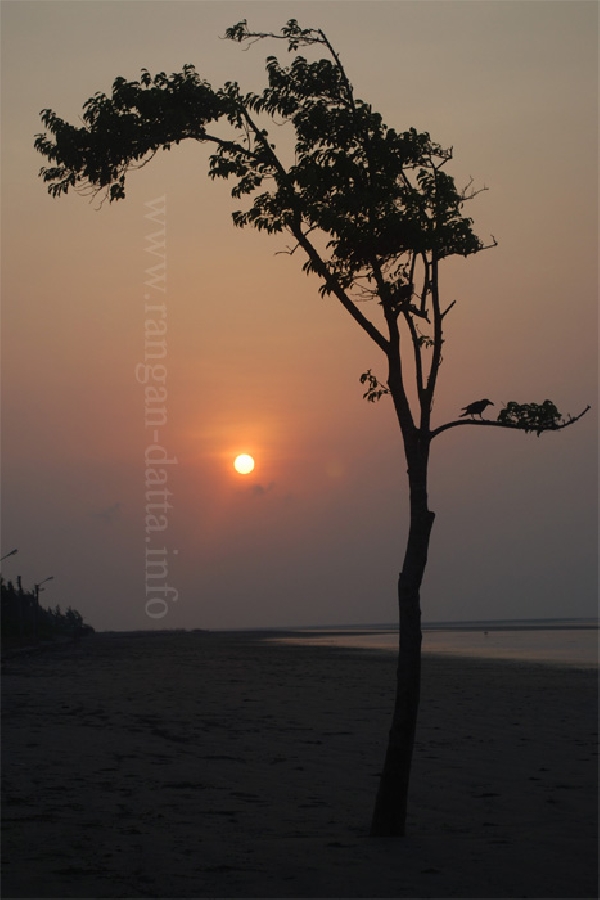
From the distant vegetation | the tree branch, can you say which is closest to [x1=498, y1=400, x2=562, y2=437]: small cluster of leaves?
the tree branch

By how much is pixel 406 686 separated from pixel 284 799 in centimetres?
344

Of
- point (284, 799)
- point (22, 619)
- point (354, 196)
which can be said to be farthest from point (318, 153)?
point (22, 619)

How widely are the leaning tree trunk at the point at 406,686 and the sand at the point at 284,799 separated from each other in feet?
1.32

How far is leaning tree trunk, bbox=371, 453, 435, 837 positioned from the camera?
1361 centimetres

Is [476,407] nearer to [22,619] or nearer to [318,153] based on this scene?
[318,153]

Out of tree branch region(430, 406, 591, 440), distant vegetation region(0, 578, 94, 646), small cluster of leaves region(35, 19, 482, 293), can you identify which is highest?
small cluster of leaves region(35, 19, 482, 293)

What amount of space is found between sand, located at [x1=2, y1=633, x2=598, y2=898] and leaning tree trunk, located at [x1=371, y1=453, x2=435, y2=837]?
1.32ft

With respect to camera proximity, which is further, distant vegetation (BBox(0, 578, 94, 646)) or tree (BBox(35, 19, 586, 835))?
distant vegetation (BBox(0, 578, 94, 646))

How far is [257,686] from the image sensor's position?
3784 cm

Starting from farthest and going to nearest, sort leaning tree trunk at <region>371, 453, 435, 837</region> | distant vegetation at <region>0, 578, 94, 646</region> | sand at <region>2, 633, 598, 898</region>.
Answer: distant vegetation at <region>0, 578, 94, 646</region> → leaning tree trunk at <region>371, 453, 435, 837</region> → sand at <region>2, 633, 598, 898</region>

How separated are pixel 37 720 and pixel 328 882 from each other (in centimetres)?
1476

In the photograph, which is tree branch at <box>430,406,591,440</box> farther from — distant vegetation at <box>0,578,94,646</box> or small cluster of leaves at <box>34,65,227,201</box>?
distant vegetation at <box>0,578,94,646</box>

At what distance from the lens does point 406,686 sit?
13812mm

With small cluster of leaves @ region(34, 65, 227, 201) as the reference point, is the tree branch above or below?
below
